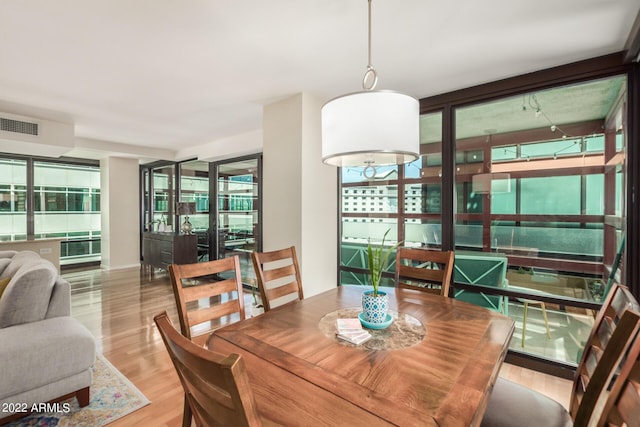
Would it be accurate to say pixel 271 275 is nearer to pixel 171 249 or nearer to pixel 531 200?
pixel 531 200

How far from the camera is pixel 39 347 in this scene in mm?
1805

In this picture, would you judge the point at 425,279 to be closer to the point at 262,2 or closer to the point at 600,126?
the point at 600,126

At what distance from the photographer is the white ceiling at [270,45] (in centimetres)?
176

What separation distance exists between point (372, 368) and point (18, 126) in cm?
488

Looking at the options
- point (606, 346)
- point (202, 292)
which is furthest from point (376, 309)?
point (202, 292)

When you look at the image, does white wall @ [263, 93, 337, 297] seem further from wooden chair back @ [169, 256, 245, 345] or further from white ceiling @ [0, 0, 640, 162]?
wooden chair back @ [169, 256, 245, 345]

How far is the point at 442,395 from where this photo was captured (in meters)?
0.94

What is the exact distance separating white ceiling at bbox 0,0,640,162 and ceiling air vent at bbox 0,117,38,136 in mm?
406

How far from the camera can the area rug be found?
1.84 m

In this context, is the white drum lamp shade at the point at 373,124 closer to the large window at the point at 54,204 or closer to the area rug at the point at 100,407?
the area rug at the point at 100,407

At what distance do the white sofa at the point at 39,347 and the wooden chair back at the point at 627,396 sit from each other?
2639mm

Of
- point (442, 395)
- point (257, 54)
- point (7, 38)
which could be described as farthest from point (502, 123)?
point (7, 38)

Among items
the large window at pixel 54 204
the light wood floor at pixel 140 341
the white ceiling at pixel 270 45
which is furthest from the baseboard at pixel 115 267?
the white ceiling at pixel 270 45

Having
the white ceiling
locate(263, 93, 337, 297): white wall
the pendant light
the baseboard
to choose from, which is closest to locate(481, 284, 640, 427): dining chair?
the pendant light
